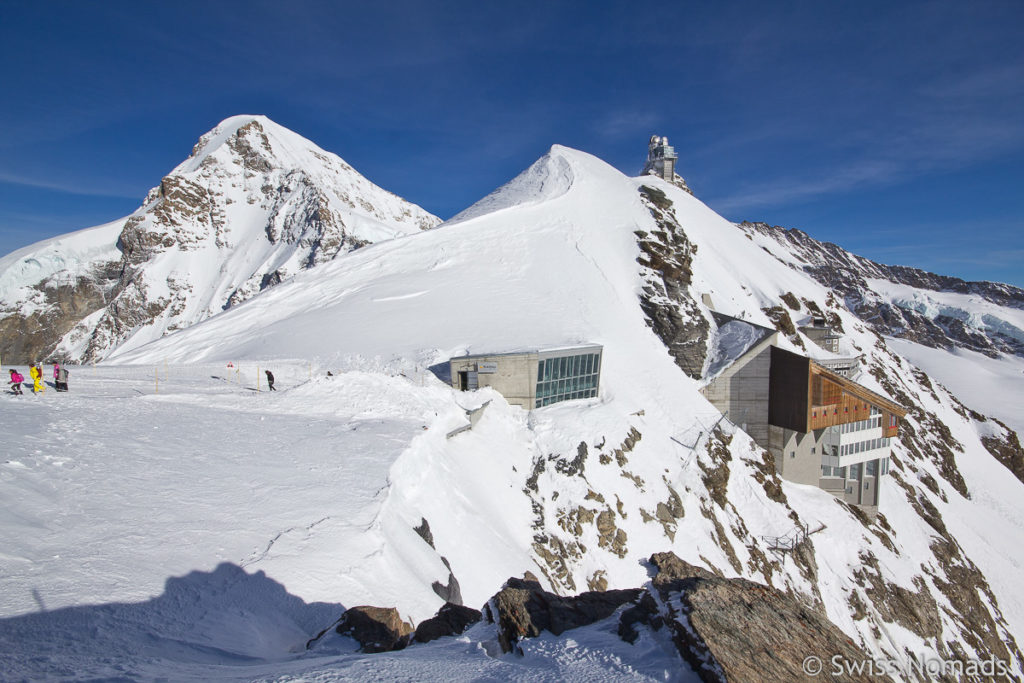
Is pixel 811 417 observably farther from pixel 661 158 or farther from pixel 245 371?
pixel 661 158

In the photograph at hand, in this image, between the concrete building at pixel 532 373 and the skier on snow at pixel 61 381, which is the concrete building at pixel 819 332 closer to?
the concrete building at pixel 532 373

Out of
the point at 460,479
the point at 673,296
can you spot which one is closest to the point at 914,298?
the point at 673,296

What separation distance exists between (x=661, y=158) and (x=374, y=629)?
10049 cm

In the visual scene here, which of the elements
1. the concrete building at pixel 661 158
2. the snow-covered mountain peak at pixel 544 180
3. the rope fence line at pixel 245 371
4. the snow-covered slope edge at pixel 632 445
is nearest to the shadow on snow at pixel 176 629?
the snow-covered slope edge at pixel 632 445

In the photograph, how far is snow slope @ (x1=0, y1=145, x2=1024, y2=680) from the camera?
23.5 feet

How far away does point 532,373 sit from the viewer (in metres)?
25.8

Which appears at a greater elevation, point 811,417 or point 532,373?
point 532,373

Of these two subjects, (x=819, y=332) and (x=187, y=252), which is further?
(x=187, y=252)

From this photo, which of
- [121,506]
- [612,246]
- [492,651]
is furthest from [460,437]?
[612,246]

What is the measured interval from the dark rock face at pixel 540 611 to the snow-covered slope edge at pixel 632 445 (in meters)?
2.75

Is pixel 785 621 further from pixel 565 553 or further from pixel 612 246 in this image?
pixel 612 246

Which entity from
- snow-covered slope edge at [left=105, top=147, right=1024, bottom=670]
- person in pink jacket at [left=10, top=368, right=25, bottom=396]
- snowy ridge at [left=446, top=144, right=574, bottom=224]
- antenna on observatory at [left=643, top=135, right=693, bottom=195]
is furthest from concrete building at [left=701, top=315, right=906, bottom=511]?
antenna on observatory at [left=643, top=135, right=693, bottom=195]

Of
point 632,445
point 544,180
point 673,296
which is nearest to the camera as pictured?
point 632,445

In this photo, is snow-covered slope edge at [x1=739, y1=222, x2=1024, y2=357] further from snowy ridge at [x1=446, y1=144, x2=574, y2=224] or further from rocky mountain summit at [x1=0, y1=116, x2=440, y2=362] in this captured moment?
rocky mountain summit at [x1=0, y1=116, x2=440, y2=362]
